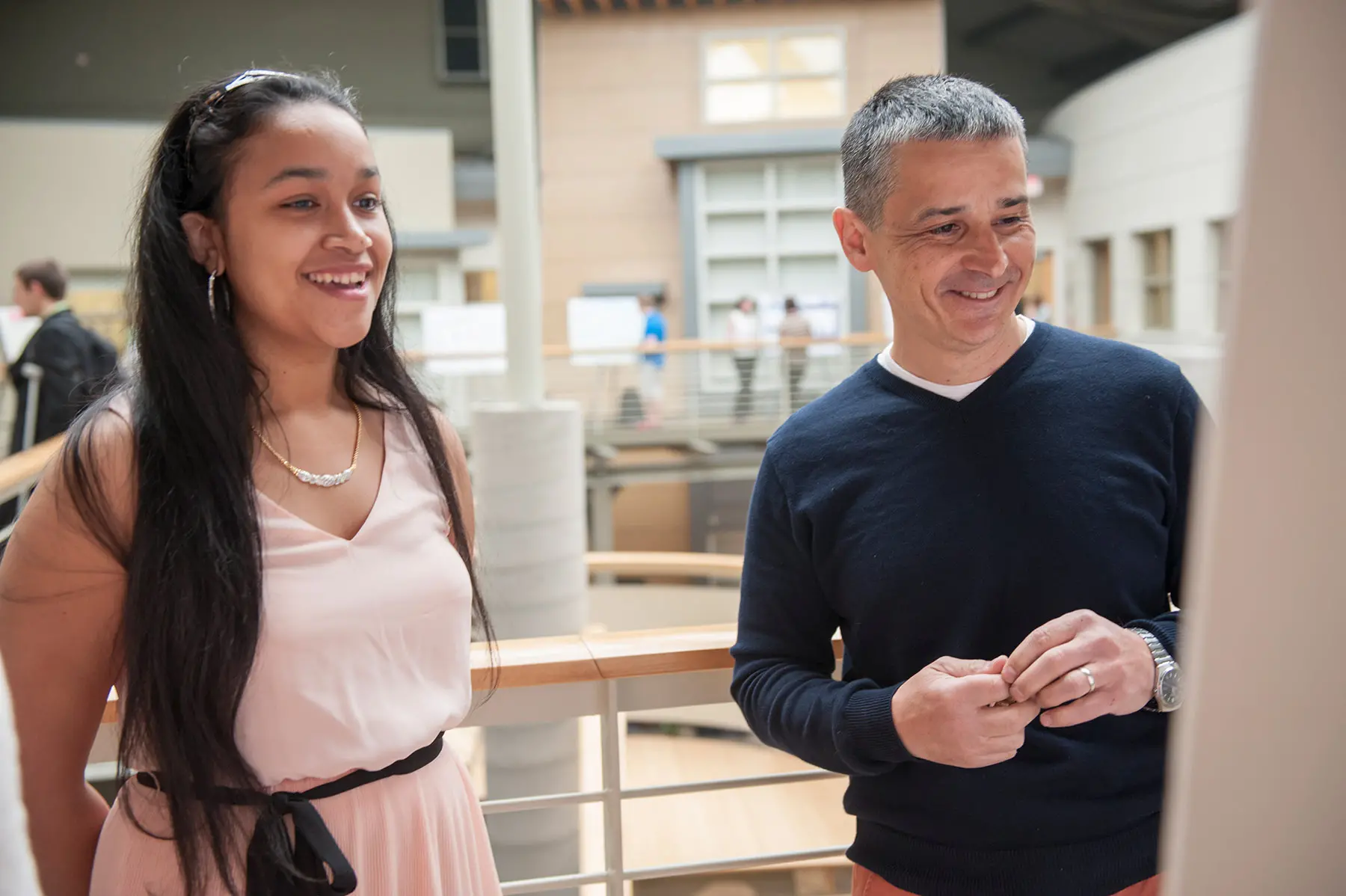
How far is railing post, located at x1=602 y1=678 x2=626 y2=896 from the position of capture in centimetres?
153

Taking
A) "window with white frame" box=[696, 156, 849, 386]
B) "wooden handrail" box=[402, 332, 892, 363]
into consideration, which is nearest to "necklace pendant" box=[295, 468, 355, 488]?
"wooden handrail" box=[402, 332, 892, 363]

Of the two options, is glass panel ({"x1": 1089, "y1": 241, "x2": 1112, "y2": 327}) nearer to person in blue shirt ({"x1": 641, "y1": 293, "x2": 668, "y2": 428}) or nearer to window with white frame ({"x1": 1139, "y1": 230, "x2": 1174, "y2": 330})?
window with white frame ({"x1": 1139, "y1": 230, "x2": 1174, "y2": 330})

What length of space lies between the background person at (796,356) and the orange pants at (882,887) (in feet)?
29.1

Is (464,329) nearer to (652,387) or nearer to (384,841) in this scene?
(652,387)

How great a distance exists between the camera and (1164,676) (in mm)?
1095

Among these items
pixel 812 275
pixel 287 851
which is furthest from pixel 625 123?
pixel 287 851

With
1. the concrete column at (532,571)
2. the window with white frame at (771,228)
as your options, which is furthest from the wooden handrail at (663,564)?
the window with white frame at (771,228)

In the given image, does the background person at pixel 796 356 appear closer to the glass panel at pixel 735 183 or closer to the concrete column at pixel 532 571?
the glass panel at pixel 735 183

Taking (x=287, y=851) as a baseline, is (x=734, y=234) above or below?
above

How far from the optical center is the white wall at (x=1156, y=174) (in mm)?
12383

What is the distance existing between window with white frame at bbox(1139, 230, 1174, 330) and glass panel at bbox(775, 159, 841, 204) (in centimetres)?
393

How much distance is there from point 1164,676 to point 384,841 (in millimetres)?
787

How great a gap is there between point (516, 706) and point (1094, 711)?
79 centimetres

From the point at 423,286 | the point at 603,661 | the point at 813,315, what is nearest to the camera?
the point at 603,661
